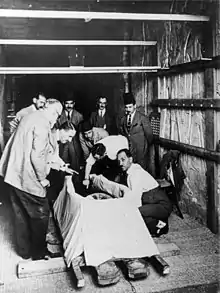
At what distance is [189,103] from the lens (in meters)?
3.24

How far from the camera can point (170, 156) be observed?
3457 millimetres

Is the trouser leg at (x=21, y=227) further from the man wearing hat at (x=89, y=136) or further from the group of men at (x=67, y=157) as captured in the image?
the man wearing hat at (x=89, y=136)

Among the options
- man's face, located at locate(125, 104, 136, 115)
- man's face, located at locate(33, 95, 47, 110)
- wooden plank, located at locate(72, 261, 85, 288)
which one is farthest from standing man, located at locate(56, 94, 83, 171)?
wooden plank, located at locate(72, 261, 85, 288)

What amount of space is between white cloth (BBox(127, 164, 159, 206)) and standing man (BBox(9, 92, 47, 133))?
2.90 feet

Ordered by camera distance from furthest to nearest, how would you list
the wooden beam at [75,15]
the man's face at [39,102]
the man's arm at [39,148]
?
the man's face at [39,102] → the man's arm at [39,148] → the wooden beam at [75,15]

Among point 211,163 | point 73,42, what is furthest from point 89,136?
point 211,163

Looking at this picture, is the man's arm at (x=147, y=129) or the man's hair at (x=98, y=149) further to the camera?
the man's arm at (x=147, y=129)

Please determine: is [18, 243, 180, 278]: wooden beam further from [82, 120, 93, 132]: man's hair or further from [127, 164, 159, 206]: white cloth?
[82, 120, 93, 132]: man's hair

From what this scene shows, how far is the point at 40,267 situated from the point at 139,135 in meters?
1.43

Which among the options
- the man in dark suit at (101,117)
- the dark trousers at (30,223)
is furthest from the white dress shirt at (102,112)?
the dark trousers at (30,223)

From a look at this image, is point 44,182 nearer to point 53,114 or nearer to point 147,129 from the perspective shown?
point 53,114

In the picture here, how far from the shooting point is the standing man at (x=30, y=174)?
270 cm

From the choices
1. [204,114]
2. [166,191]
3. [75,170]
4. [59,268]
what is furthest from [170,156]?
[59,268]

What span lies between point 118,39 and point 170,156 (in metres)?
1.15
